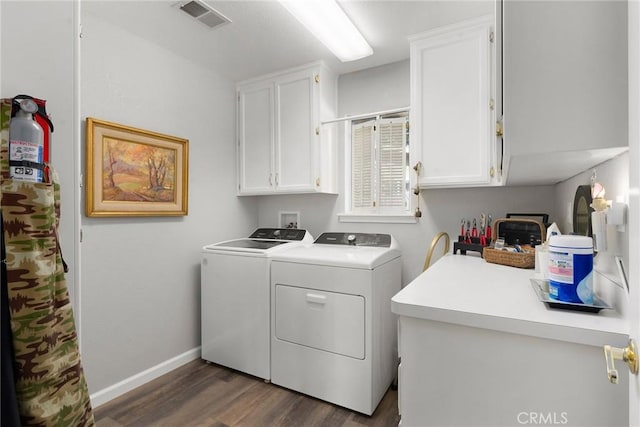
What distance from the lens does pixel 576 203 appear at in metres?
1.34

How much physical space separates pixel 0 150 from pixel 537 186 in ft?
8.46

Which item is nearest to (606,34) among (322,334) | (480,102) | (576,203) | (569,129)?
(569,129)

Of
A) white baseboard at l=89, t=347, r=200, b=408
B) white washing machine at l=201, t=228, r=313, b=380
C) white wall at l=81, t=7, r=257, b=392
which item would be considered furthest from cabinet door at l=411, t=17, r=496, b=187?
white baseboard at l=89, t=347, r=200, b=408

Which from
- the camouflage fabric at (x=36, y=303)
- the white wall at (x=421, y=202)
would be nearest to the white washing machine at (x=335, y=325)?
the white wall at (x=421, y=202)

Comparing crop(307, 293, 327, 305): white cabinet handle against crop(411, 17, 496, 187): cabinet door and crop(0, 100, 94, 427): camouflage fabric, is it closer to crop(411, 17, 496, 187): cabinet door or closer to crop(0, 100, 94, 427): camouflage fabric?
crop(411, 17, 496, 187): cabinet door

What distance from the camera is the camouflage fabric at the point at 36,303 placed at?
0.78m

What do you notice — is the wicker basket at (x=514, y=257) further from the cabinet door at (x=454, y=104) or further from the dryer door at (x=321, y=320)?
the dryer door at (x=321, y=320)

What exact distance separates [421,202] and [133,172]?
2124 millimetres

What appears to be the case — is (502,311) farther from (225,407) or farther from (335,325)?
(225,407)

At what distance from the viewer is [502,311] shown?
87cm

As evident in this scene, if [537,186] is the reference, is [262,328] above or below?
below

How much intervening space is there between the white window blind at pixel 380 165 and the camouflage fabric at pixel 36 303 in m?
2.16

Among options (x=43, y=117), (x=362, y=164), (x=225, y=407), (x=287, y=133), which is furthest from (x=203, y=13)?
(x=225, y=407)

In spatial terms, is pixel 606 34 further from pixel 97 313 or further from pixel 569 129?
pixel 97 313
